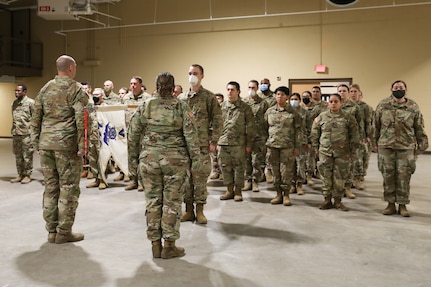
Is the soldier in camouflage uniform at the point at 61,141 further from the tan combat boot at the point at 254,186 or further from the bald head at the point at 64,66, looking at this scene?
the tan combat boot at the point at 254,186

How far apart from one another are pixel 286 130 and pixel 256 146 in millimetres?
1161

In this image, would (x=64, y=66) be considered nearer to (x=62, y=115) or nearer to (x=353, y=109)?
(x=62, y=115)

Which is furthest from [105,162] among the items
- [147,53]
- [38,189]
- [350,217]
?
[147,53]

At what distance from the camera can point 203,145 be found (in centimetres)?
450

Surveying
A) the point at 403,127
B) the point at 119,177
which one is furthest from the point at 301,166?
the point at 119,177

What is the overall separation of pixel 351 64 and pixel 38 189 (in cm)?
923

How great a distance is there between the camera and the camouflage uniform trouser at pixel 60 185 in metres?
3.71

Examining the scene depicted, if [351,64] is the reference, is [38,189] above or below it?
below

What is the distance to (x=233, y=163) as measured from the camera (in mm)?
5547

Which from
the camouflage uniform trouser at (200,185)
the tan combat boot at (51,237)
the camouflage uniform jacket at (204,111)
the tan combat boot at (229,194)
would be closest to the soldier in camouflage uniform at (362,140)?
the tan combat boot at (229,194)

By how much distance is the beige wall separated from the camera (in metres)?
11.7

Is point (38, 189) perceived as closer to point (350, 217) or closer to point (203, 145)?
point (203, 145)

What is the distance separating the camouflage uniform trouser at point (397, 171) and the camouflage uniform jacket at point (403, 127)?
0.09 meters

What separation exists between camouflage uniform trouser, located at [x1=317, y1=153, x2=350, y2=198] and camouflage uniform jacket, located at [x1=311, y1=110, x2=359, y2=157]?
7cm
